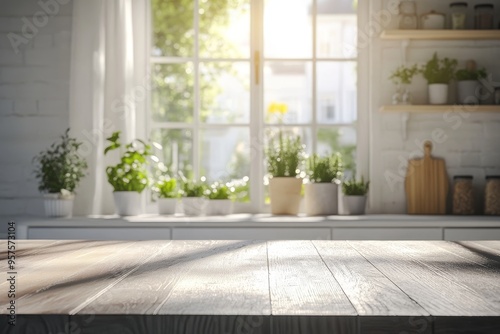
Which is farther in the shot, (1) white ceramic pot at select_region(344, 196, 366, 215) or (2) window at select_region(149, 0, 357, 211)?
(2) window at select_region(149, 0, 357, 211)

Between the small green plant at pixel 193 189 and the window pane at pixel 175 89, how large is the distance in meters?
1.90

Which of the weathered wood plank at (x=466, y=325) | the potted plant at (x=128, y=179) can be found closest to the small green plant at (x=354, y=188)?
the potted plant at (x=128, y=179)

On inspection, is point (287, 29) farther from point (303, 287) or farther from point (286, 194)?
point (303, 287)

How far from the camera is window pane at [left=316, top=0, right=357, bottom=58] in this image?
14.8ft

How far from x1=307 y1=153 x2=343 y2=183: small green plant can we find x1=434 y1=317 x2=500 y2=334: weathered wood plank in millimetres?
3220

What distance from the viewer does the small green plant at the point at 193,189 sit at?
417cm

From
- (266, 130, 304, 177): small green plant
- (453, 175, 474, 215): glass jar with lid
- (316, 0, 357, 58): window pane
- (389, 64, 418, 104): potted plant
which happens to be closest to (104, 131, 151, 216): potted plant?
(266, 130, 304, 177): small green plant

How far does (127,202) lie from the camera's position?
407cm

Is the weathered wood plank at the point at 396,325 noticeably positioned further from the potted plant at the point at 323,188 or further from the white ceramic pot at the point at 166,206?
the white ceramic pot at the point at 166,206

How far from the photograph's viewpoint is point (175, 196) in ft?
14.0

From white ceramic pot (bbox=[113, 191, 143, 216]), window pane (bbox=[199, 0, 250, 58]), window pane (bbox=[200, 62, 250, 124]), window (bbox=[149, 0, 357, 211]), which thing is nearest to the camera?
white ceramic pot (bbox=[113, 191, 143, 216])

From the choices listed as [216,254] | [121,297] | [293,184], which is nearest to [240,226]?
[293,184]

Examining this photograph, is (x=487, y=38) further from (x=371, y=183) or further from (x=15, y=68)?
(x=15, y=68)

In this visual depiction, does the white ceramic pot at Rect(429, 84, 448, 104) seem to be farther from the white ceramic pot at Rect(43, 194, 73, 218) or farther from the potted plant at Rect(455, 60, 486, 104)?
the white ceramic pot at Rect(43, 194, 73, 218)
